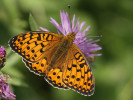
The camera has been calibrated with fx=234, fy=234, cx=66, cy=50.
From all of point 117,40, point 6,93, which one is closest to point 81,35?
point 6,93

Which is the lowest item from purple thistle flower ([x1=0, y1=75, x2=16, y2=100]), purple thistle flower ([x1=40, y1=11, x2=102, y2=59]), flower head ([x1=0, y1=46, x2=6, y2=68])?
purple thistle flower ([x1=0, y1=75, x2=16, y2=100])

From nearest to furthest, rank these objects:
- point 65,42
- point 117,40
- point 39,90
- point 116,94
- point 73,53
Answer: point 73,53, point 65,42, point 39,90, point 116,94, point 117,40

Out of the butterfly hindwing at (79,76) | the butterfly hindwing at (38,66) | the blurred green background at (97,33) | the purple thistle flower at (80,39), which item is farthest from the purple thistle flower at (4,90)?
the blurred green background at (97,33)

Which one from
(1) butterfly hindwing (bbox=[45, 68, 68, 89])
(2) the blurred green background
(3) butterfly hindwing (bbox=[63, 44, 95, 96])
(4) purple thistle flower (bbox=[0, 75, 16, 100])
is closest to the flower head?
(4) purple thistle flower (bbox=[0, 75, 16, 100])

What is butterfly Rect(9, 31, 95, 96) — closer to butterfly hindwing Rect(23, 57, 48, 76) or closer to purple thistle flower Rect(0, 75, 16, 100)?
butterfly hindwing Rect(23, 57, 48, 76)

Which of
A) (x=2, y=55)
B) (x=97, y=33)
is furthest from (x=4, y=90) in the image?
(x=97, y=33)

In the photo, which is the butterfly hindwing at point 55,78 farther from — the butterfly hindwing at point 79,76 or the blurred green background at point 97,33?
A: the blurred green background at point 97,33

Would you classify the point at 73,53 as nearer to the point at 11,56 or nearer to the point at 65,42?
the point at 65,42

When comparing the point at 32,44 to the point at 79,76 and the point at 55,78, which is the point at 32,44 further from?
the point at 79,76
